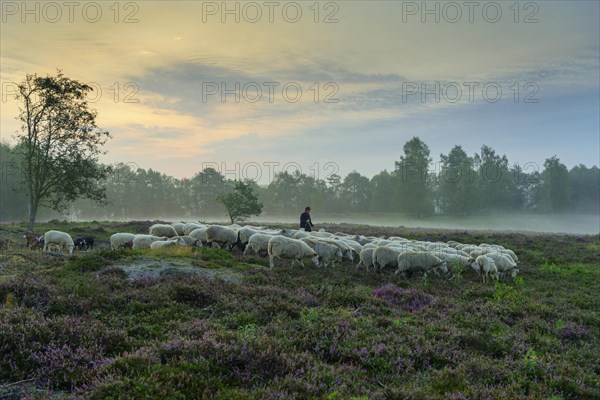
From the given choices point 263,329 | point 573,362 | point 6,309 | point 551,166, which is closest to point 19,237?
point 6,309

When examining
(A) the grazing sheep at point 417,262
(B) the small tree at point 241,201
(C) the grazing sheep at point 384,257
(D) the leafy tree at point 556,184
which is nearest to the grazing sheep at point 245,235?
(C) the grazing sheep at point 384,257

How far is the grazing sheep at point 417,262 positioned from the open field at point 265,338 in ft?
10.1

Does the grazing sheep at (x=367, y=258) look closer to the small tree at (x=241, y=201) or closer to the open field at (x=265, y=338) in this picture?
the open field at (x=265, y=338)

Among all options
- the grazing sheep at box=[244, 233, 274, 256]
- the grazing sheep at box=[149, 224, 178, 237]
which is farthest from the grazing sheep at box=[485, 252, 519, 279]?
the grazing sheep at box=[149, 224, 178, 237]

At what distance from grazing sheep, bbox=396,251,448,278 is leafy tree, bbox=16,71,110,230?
2640cm

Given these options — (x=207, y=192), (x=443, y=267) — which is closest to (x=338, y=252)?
(x=443, y=267)

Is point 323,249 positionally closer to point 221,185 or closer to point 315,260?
point 315,260

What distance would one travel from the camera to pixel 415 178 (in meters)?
101

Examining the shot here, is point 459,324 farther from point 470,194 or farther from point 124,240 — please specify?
point 470,194

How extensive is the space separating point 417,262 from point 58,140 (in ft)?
105

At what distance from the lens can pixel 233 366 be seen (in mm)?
5785

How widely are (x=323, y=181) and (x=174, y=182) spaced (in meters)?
54.9

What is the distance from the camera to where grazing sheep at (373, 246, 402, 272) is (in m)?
16.8

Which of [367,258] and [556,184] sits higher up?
[556,184]
